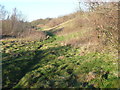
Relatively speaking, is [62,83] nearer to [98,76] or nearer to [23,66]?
[98,76]

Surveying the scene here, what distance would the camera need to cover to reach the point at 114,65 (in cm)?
681

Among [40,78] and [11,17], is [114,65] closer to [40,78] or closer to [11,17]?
[40,78]

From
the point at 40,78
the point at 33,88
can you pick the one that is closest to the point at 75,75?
the point at 40,78

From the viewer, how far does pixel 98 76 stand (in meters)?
5.92

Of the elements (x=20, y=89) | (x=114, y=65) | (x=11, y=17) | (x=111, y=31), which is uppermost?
(x=11, y=17)

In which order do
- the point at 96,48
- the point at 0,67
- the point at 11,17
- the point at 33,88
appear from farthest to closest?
the point at 11,17, the point at 96,48, the point at 0,67, the point at 33,88

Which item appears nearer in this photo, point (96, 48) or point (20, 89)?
point (20, 89)

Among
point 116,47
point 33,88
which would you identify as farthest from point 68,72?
point 116,47

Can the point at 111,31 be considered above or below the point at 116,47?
above

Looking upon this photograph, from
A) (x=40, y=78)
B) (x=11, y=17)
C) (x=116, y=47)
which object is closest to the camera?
(x=40, y=78)

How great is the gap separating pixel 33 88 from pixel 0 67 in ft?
9.81

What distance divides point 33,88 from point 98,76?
2.87 meters

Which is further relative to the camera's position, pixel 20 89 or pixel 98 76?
pixel 98 76

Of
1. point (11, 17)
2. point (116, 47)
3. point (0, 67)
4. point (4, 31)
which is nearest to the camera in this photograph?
point (116, 47)
